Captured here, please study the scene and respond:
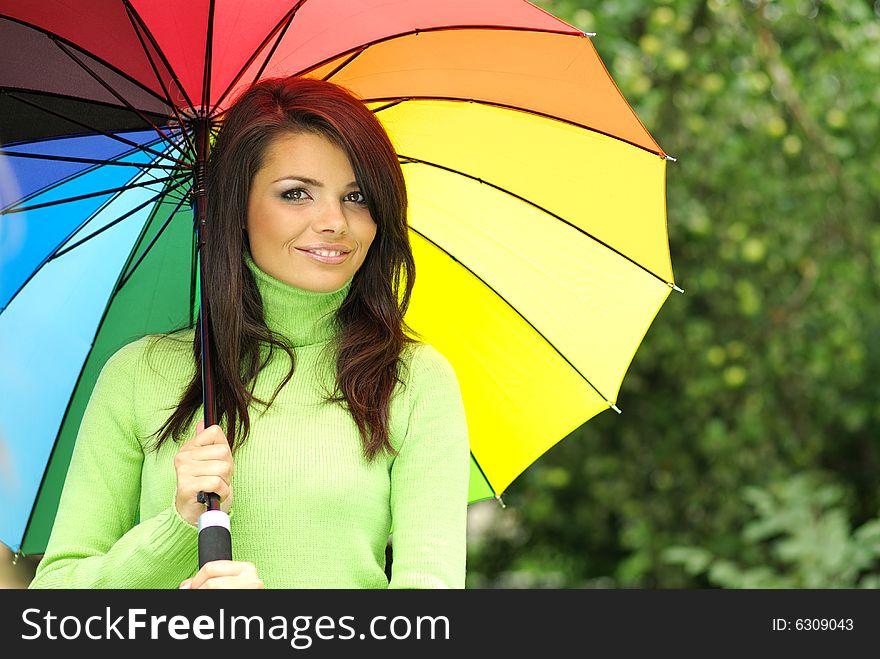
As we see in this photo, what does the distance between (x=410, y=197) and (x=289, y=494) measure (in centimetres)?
67

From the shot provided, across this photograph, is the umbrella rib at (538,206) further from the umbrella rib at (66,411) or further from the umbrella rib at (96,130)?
the umbrella rib at (66,411)

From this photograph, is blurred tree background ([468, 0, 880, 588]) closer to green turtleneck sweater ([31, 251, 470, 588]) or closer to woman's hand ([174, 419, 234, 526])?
green turtleneck sweater ([31, 251, 470, 588])

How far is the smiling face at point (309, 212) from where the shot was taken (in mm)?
1946

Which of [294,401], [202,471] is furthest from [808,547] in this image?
[202,471]

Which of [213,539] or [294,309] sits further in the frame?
[294,309]

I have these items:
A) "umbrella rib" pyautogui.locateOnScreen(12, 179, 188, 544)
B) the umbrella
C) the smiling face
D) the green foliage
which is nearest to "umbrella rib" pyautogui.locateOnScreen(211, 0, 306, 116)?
the umbrella

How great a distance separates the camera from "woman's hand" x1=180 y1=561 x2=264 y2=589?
5.21 feet

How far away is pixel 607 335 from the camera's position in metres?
2.29

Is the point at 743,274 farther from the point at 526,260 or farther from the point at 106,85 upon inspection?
the point at 106,85

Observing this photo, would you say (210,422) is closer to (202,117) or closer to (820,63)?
(202,117)

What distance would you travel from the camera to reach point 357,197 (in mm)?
1980

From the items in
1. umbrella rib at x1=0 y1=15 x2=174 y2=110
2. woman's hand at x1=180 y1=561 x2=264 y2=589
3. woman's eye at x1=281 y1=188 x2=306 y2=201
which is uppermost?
umbrella rib at x1=0 y1=15 x2=174 y2=110

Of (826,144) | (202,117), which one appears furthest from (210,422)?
(826,144)

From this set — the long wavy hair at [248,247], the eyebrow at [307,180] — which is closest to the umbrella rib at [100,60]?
the long wavy hair at [248,247]
